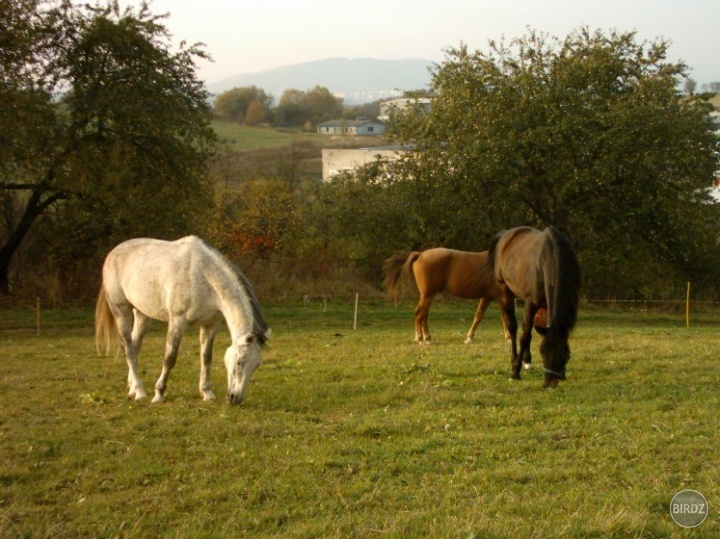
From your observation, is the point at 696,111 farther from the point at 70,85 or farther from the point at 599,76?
the point at 70,85

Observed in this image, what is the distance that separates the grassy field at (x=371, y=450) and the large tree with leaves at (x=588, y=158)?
46.4 ft

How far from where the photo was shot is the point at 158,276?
970 centimetres

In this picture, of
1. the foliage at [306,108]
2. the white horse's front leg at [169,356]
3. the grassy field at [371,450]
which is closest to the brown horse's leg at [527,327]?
the grassy field at [371,450]

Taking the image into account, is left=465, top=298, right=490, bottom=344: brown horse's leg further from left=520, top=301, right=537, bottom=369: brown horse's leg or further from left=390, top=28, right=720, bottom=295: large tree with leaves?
left=390, top=28, right=720, bottom=295: large tree with leaves

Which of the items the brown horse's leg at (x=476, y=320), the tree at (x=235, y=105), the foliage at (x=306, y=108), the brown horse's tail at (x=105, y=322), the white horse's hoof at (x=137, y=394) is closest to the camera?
the white horse's hoof at (x=137, y=394)

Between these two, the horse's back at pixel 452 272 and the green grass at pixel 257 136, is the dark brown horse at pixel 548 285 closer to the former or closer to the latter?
the horse's back at pixel 452 272

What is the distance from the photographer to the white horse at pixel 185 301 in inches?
352

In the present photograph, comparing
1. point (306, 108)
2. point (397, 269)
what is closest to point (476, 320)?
point (397, 269)

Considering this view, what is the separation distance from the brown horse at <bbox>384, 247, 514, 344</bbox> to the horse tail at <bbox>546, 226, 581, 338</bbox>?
5.20 m

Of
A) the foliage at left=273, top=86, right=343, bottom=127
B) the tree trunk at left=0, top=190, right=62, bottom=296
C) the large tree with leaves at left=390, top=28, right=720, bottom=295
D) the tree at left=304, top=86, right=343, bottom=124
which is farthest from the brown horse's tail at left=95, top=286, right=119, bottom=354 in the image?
the tree at left=304, top=86, right=343, bottom=124

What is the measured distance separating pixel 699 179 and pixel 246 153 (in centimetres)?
4361

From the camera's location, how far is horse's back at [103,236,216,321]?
31.0ft

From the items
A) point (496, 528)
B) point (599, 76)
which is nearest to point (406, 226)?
point (599, 76)

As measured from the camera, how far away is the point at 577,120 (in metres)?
25.4
